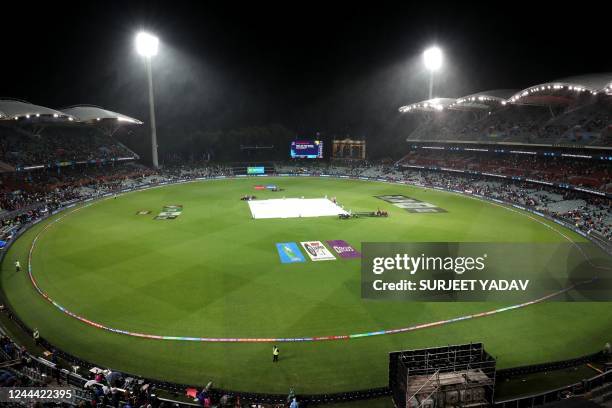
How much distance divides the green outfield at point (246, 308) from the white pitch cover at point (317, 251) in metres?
1.34

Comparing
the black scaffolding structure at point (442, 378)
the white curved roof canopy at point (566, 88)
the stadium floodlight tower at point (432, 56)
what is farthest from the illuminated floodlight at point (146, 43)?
the black scaffolding structure at point (442, 378)

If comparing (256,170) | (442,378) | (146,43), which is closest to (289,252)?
(442,378)

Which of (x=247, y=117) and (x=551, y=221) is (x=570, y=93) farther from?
(x=247, y=117)

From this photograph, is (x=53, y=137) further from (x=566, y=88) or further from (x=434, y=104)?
(x=566, y=88)

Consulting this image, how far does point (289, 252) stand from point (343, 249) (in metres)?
4.46

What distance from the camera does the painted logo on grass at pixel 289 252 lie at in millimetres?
29250

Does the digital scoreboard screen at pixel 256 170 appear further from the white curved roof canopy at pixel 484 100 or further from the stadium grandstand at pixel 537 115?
the white curved roof canopy at pixel 484 100

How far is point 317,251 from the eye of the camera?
31250 millimetres

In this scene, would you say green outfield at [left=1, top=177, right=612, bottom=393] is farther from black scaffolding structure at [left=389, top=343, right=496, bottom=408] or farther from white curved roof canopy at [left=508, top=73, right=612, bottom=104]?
white curved roof canopy at [left=508, top=73, right=612, bottom=104]

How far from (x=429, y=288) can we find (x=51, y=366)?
20006 mm

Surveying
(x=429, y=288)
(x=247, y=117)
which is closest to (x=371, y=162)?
(x=247, y=117)

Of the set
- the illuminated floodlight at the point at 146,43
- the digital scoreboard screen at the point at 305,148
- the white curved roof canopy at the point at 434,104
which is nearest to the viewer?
the illuminated floodlight at the point at 146,43

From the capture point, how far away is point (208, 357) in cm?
1673

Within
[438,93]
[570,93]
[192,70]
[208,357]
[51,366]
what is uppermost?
[192,70]
